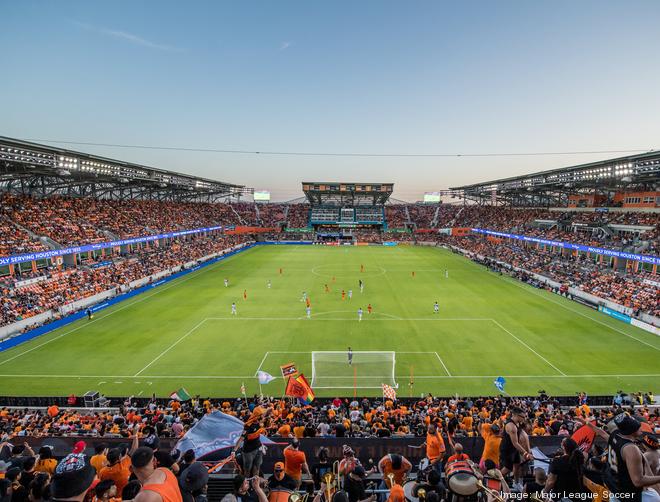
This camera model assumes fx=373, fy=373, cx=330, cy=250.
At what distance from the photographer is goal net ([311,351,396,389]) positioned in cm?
1998

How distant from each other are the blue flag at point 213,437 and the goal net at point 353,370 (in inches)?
485

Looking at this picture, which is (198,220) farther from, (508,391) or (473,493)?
(473,493)

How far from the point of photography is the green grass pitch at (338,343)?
20.0m

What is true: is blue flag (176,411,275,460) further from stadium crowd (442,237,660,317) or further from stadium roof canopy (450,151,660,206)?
stadium roof canopy (450,151,660,206)

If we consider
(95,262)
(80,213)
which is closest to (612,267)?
(95,262)

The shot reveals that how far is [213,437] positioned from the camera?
7.50m

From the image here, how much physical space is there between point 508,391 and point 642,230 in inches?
1479

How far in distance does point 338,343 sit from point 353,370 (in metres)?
4.23

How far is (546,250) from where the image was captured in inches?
2269

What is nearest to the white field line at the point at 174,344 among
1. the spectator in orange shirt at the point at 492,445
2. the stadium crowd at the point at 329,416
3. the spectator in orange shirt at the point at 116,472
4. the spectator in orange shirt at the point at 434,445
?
the stadium crowd at the point at 329,416

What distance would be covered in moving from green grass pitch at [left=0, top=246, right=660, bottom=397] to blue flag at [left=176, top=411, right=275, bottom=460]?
454 inches

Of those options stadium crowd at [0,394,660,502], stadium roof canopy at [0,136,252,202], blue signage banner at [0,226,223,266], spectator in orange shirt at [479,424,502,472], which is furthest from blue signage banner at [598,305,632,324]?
stadium roof canopy at [0,136,252,202]

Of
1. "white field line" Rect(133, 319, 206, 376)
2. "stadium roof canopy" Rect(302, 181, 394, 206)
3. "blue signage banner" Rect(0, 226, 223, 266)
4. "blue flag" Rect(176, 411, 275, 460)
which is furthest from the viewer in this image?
"stadium roof canopy" Rect(302, 181, 394, 206)

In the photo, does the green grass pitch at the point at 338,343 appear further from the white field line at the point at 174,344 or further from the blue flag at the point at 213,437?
the blue flag at the point at 213,437
